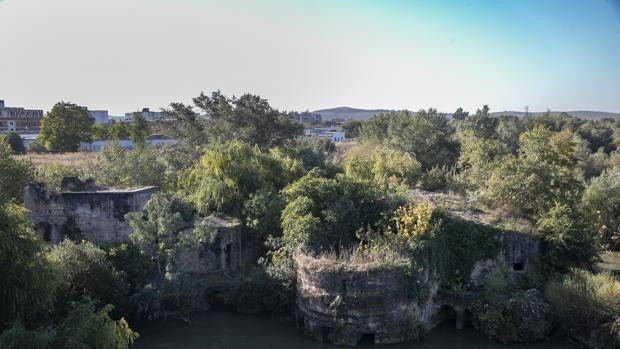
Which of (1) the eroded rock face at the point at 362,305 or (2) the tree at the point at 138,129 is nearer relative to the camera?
(1) the eroded rock face at the point at 362,305

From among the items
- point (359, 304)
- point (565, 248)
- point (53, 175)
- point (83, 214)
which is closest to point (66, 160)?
point (53, 175)

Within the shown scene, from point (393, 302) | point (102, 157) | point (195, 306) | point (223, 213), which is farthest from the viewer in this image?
point (102, 157)

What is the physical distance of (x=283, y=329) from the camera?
45.1ft

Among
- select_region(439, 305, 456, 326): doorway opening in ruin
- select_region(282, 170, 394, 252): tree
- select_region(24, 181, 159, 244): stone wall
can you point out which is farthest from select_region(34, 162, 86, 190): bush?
select_region(439, 305, 456, 326): doorway opening in ruin

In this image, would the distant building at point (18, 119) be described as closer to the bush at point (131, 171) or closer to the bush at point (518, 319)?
the bush at point (131, 171)

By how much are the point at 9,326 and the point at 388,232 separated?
30.6 feet

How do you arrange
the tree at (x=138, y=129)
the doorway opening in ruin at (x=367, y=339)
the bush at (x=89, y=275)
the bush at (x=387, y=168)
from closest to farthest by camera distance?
the bush at (x=89, y=275)
the doorway opening in ruin at (x=367, y=339)
the bush at (x=387, y=168)
the tree at (x=138, y=129)

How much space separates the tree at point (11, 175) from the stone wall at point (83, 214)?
8.43ft

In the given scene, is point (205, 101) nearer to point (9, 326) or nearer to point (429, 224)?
point (429, 224)

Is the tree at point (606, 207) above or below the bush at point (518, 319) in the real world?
above

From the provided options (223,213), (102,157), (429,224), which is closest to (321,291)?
(429,224)

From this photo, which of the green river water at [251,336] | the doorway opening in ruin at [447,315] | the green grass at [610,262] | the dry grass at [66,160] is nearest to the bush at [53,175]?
the dry grass at [66,160]

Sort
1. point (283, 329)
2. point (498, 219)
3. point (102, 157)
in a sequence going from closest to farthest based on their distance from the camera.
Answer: point (283, 329), point (498, 219), point (102, 157)

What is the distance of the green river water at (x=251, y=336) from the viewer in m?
12.8
